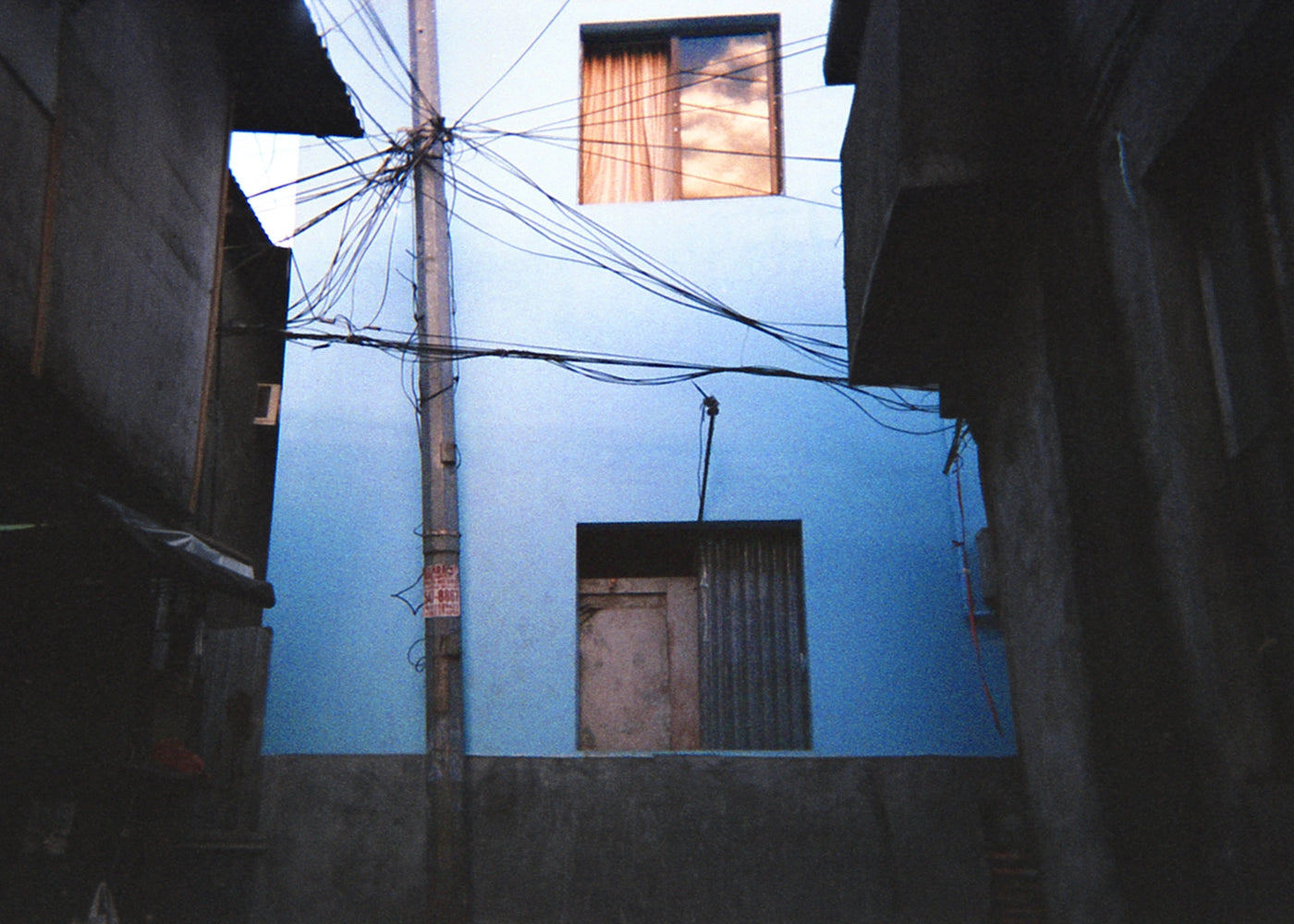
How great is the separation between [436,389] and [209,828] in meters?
3.60

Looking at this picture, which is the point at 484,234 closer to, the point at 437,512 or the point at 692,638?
the point at 437,512

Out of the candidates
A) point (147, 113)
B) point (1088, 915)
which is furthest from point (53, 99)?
point (1088, 915)

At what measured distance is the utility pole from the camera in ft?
23.7

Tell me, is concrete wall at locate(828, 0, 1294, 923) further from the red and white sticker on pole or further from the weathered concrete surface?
the weathered concrete surface

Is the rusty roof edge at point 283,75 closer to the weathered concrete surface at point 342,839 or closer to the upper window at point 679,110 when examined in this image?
the upper window at point 679,110

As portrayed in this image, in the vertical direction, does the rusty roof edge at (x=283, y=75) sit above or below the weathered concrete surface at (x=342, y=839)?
above

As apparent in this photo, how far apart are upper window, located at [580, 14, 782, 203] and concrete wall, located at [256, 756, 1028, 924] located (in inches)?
195

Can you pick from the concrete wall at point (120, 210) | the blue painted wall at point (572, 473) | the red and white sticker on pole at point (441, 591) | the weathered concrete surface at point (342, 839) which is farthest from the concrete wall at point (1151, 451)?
the weathered concrete surface at point (342, 839)

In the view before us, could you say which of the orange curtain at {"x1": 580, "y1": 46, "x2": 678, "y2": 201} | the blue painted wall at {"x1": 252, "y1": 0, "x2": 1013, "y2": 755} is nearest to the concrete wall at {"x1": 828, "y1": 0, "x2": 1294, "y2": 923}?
the blue painted wall at {"x1": 252, "y1": 0, "x2": 1013, "y2": 755}

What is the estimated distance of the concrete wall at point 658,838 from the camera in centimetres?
760

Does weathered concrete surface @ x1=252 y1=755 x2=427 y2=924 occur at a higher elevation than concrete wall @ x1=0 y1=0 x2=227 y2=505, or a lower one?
lower

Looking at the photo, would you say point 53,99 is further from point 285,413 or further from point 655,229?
point 655,229

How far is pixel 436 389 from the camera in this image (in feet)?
26.3

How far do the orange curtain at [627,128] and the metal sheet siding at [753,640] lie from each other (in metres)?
3.24
